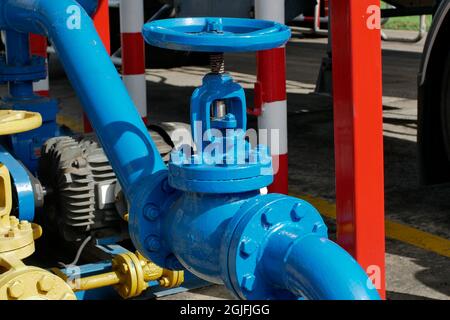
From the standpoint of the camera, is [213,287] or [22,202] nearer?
[22,202]

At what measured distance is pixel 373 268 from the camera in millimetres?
2719

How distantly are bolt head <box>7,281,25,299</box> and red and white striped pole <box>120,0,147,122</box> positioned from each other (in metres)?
2.29

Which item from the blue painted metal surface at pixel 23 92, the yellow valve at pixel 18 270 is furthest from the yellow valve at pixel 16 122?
the blue painted metal surface at pixel 23 92

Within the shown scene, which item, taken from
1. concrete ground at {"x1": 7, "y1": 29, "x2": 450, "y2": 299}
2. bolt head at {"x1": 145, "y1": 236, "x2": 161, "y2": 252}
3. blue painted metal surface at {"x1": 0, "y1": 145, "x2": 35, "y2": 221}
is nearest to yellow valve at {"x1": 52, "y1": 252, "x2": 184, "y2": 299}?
blue painted metal surface at {"x1": 0, "y1": 145, "x2": 35, "y2": 221}

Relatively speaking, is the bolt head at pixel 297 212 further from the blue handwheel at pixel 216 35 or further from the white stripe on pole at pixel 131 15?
the white stripe on pole at pixel 131 15

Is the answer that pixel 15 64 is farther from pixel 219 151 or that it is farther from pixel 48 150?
pixel 219 151

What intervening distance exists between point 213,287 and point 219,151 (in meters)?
1.48

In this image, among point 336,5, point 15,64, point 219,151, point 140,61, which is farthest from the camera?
point 140,61

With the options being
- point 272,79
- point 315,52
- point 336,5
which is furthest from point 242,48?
A: point 315,52

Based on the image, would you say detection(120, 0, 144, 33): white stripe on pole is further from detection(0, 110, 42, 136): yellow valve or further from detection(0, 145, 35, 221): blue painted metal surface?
detection(0, 110, 42, 136): yellow valve

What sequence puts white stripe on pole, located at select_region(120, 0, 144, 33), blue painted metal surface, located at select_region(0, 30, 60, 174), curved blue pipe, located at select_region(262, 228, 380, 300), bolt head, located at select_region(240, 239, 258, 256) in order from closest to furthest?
curved blue pipe, located at select_region(262, 228, 380, 300) → bolt head, located at select_region(240, 239, 258, 256) → blue painted metal surface, located at select_region(0, 30, 60, 174) → white stripe on pole, located at select_region(120, 0, 144, 33)

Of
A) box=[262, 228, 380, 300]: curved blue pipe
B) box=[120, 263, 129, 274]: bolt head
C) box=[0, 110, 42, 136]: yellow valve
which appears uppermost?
box=[0, 110, 42, 136]: yellow valve

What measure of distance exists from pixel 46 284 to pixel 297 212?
0.68 meters

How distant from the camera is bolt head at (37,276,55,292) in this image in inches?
83.6
